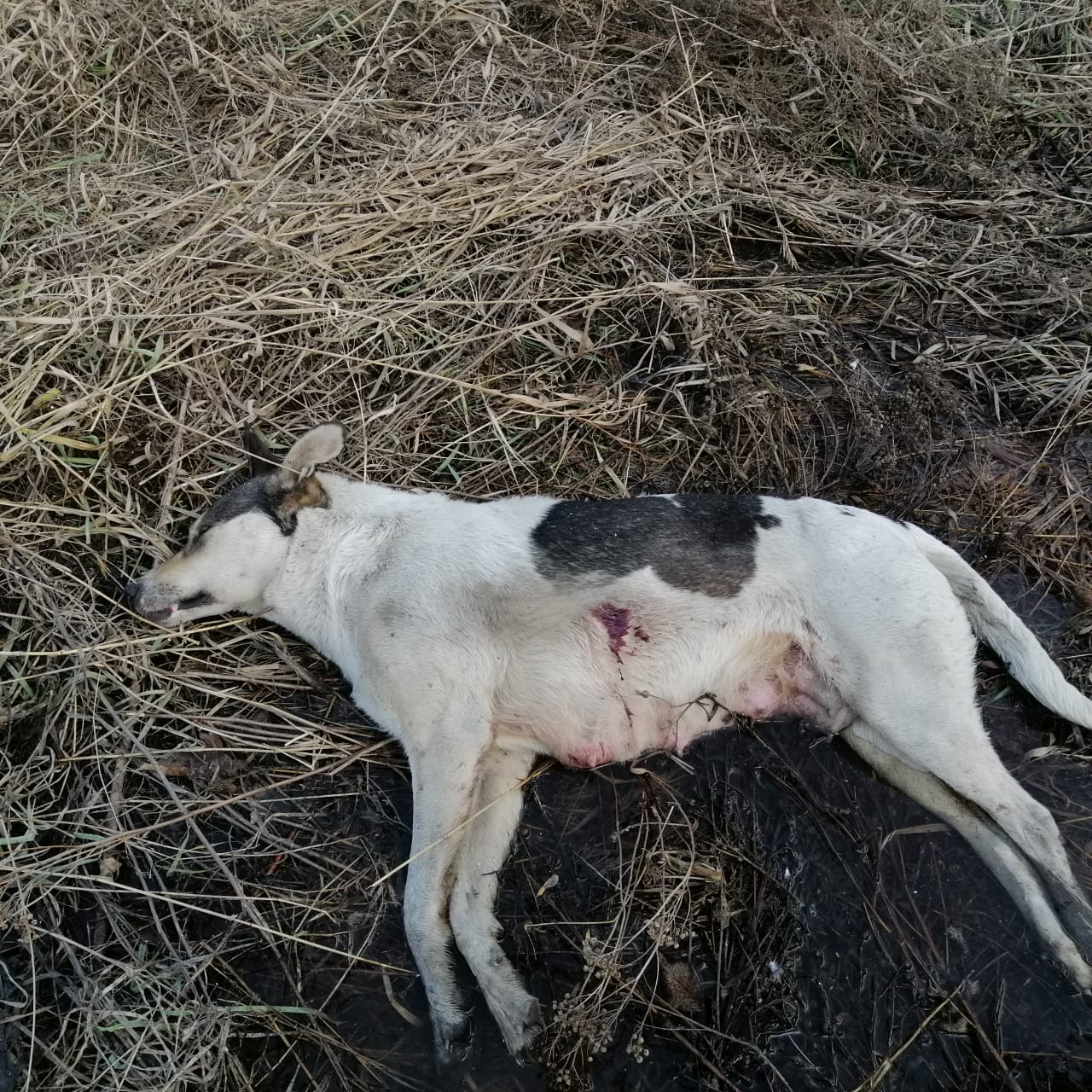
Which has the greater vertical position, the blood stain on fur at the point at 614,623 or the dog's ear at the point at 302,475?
the dog's ear at the point at 302,475

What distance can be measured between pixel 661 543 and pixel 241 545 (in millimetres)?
1958

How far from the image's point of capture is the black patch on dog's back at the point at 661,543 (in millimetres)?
3820

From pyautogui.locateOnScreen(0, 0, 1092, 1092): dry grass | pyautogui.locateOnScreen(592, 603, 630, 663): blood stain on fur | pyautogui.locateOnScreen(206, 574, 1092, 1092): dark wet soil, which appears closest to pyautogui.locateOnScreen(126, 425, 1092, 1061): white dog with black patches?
pyautogui.locateOnScreen(592, 603, 630, 663): blood stain on fur

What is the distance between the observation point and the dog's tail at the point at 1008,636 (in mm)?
3865

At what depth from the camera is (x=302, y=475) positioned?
416 cm

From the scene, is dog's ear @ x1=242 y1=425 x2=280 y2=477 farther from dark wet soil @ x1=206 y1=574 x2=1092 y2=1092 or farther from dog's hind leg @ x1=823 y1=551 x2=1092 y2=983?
dog's hind leg @ x1=823 y1=551 x2=1092 y2=983

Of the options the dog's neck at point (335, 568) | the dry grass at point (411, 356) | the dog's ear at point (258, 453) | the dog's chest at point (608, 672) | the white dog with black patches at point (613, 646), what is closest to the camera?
the dry grass at point (411, 356)

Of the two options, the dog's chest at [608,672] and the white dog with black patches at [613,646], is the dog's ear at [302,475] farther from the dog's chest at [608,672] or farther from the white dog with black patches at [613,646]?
the dog's chest at [608,672]

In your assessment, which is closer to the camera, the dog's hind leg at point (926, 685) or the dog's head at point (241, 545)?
the dog's hind leg at point (926, 685)

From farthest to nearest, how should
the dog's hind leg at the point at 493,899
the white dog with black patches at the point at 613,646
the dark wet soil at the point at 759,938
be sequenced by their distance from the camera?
→ the white dog with black patches at the point at 613,646, the dog's hind leg at the point at 493,899, the dark wet soil at the point at 759,938

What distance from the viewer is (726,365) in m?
4.95

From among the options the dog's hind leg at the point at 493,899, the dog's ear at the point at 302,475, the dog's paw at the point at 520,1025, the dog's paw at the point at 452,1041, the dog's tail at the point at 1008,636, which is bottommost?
the dog's paw at the point at 452,1041

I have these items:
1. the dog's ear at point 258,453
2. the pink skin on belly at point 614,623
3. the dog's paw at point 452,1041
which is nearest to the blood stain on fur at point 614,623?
the pink skin on belly at point 614,623

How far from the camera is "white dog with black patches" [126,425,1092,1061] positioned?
3.64m
